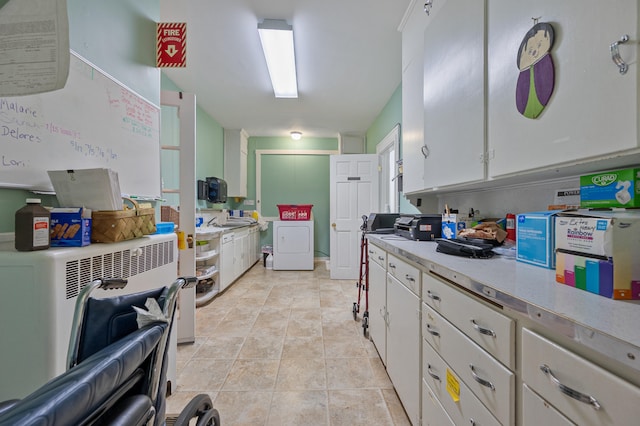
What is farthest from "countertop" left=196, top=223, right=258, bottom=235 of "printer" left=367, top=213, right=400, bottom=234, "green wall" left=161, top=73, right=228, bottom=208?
"printer" left=367, top=213, right=400, bottom=234

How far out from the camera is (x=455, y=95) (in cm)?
137

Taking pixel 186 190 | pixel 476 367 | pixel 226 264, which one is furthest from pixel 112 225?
pixel 226 264

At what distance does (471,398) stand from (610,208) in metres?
0.72

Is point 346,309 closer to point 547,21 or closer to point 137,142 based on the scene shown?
point 137,142

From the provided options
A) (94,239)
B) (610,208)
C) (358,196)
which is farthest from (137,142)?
(358,196)

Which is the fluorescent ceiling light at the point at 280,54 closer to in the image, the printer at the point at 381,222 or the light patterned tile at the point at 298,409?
the printer at the point at 381,222

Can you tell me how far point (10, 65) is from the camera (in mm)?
746

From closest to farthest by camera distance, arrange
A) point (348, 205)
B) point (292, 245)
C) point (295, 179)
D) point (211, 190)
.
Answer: point (211, 190) < point (348, 205) < point (292, 245) < point (295, 179)

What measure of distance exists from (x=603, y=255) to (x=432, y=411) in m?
0.85

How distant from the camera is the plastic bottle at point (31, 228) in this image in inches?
31.6

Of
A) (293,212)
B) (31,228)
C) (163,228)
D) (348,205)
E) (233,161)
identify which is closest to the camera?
(31,228)

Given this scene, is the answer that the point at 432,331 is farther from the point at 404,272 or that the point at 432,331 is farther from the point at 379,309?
the point at 379,309

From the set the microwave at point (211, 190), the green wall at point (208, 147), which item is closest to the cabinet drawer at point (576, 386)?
the microwave at point (211, 190)

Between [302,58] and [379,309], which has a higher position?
[302,58]
